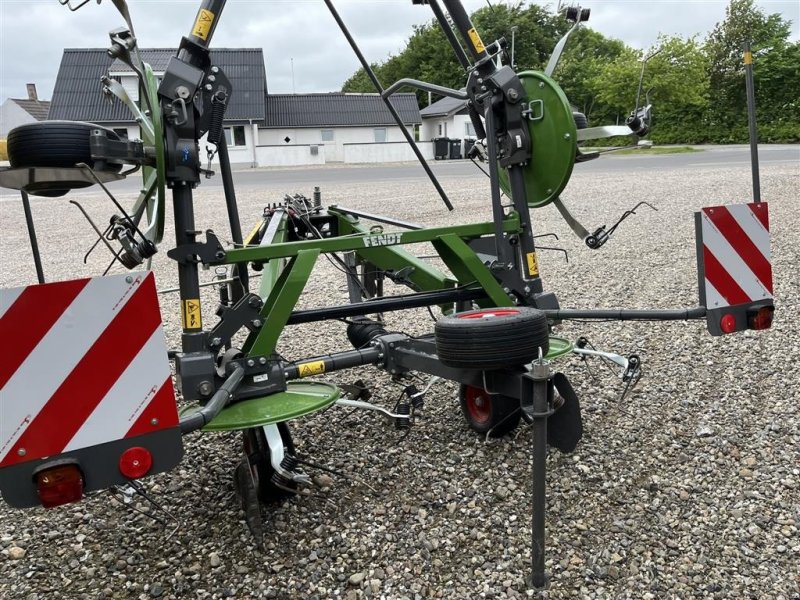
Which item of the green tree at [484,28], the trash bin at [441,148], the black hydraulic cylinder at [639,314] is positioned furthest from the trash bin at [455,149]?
the black hydraulic cylinder at [639,314]

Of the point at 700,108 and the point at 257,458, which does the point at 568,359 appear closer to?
the point at 257,458

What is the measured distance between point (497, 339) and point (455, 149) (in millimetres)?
36350

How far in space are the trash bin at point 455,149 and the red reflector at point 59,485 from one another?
3660 cm

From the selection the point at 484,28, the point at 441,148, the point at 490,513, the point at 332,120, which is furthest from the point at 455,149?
the point at 490,513

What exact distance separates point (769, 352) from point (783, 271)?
8.77 ft

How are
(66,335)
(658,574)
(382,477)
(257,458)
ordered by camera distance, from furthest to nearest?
(382,477)
(257,458)
(658,574)
(66,335)

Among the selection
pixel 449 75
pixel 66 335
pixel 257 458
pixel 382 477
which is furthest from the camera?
pixel 449 75

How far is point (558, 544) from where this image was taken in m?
2.64

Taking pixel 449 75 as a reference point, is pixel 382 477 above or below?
below

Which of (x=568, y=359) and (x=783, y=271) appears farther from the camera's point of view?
(x=783, y=271)

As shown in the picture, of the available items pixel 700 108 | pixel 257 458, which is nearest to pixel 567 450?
pixel 257 458

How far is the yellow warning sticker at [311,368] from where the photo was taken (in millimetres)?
3205

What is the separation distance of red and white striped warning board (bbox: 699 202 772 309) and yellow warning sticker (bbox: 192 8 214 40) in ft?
7.73

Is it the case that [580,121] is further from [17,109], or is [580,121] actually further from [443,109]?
[17,109]
